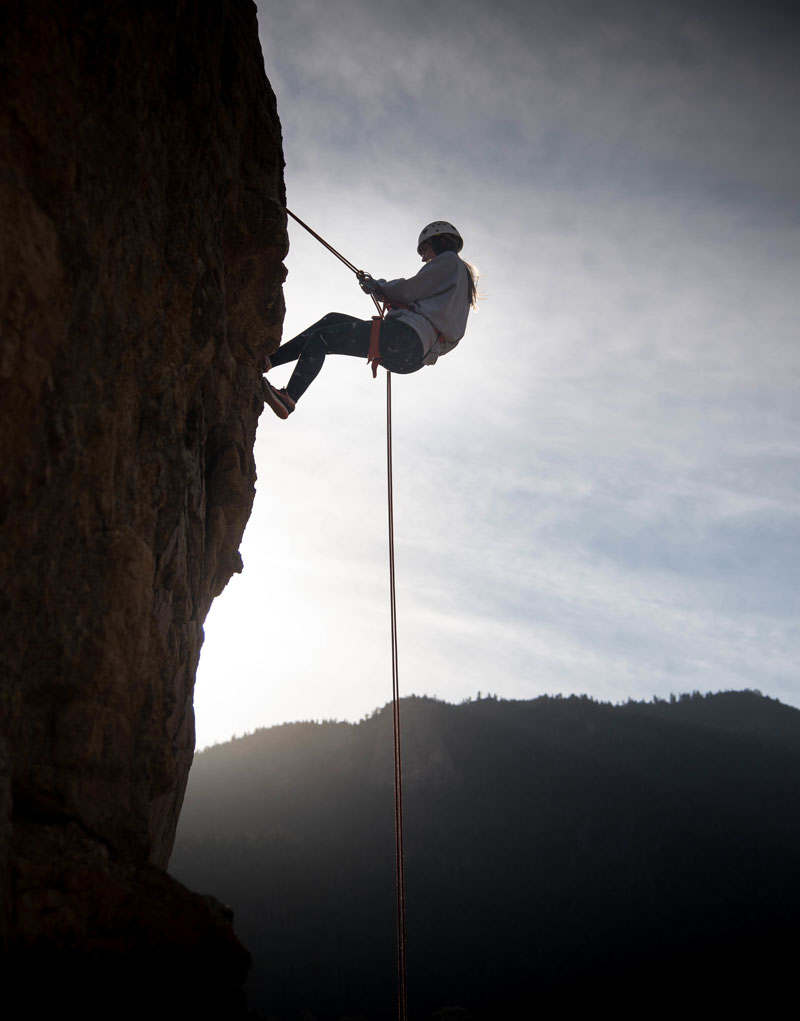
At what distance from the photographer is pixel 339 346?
676cm

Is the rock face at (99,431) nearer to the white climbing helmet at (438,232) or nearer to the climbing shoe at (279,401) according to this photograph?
the climbing shoe at (279,401)

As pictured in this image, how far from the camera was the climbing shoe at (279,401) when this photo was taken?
19.5 feet

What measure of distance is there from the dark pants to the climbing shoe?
93 millimetres

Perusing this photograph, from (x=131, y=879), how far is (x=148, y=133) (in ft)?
10.3

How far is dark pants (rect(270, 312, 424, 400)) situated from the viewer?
6.41m

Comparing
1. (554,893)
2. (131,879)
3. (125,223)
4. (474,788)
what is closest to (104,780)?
(131,879)

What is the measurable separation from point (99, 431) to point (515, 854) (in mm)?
78998

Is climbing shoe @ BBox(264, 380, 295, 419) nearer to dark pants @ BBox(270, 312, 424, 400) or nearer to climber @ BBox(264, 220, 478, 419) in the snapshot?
dark pants @ BBox(270, 312, 424, 400)

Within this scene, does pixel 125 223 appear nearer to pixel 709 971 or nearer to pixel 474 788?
pixel 709 971

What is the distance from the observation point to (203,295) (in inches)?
166

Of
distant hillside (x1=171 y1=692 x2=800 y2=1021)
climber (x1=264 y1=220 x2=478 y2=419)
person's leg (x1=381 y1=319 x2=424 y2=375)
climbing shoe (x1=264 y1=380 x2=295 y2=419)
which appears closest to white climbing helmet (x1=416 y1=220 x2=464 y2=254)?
climber (x1=264 y1=220 x2=478 y2=419)

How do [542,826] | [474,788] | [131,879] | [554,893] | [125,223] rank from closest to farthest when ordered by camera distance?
[131,879] < [125,223] < [554,893] < [542,826] < [474,788]

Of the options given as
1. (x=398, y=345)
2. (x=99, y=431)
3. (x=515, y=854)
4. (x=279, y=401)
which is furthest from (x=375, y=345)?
(x=515, y=854)

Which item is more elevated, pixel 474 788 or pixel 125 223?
pixel 474 788
